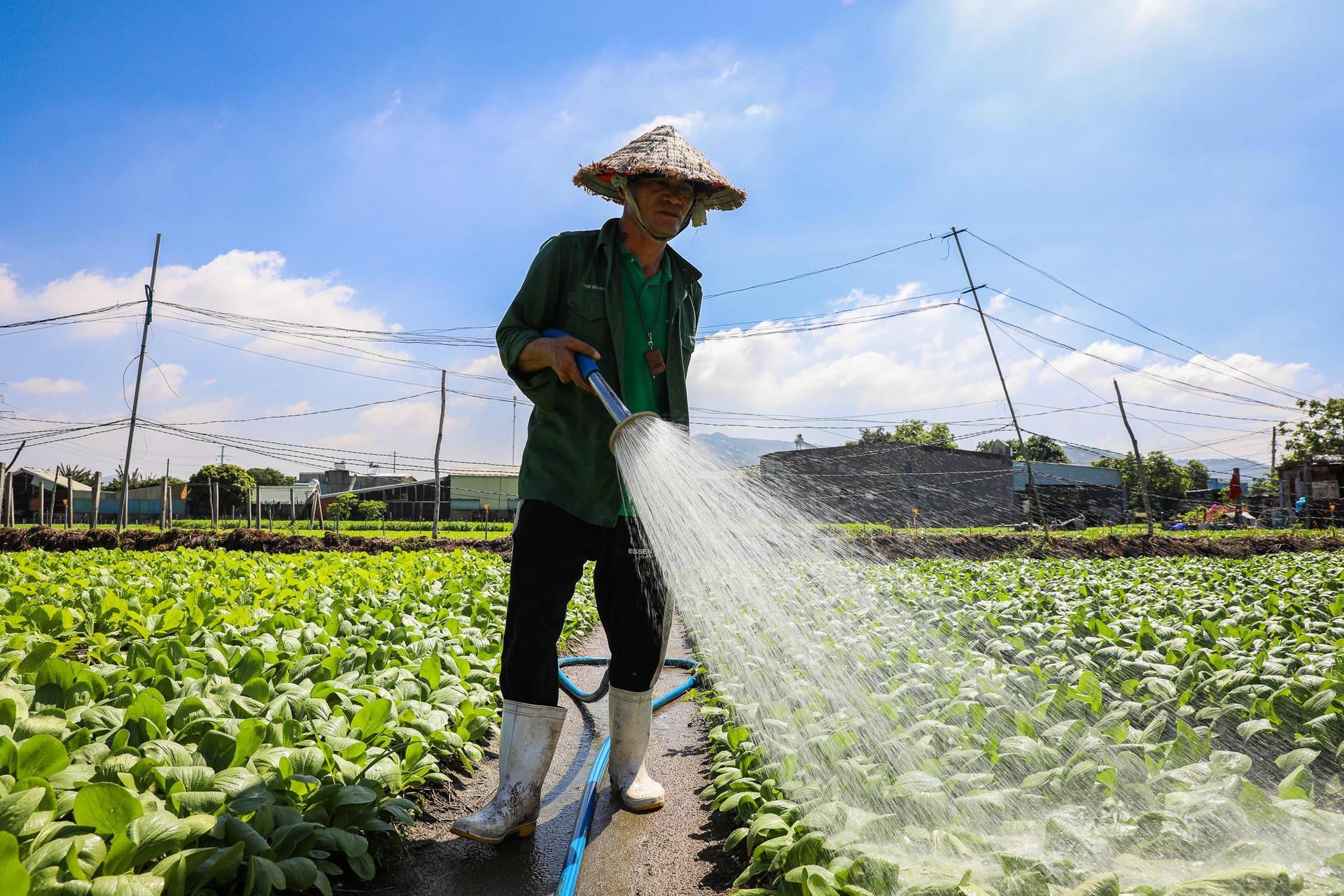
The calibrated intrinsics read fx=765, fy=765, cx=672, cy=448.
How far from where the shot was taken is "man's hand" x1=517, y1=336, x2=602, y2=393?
8.08 ft

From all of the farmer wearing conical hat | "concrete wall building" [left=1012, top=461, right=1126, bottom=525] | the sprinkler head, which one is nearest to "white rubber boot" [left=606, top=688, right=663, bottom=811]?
the farmer wearing conical hat

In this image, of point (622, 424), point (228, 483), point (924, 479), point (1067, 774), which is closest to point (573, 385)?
point (622, 424)

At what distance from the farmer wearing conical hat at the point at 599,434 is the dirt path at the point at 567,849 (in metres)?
0.10

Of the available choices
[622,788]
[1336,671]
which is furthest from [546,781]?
[1336,671]

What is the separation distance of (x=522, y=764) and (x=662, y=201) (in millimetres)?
1970

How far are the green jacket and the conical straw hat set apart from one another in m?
0.21

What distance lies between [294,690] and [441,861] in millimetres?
960

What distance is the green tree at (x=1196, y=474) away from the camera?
63316mm

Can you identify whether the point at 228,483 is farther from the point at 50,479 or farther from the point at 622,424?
the point at 622,424

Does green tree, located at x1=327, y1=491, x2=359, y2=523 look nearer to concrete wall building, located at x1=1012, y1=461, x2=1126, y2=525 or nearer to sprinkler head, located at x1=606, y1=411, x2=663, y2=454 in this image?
concrete wall building, located at x1=1012, y1=461, x2=1126, y2=525

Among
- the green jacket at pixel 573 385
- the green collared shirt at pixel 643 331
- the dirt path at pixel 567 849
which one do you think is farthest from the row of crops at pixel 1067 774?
the green collared shirt at pixel 643 331

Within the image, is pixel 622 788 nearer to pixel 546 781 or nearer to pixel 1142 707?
pixel 546 781

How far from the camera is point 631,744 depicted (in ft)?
9.30

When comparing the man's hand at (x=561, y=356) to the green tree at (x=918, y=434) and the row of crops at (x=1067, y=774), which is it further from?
the green tree at (x=918, y=434)
